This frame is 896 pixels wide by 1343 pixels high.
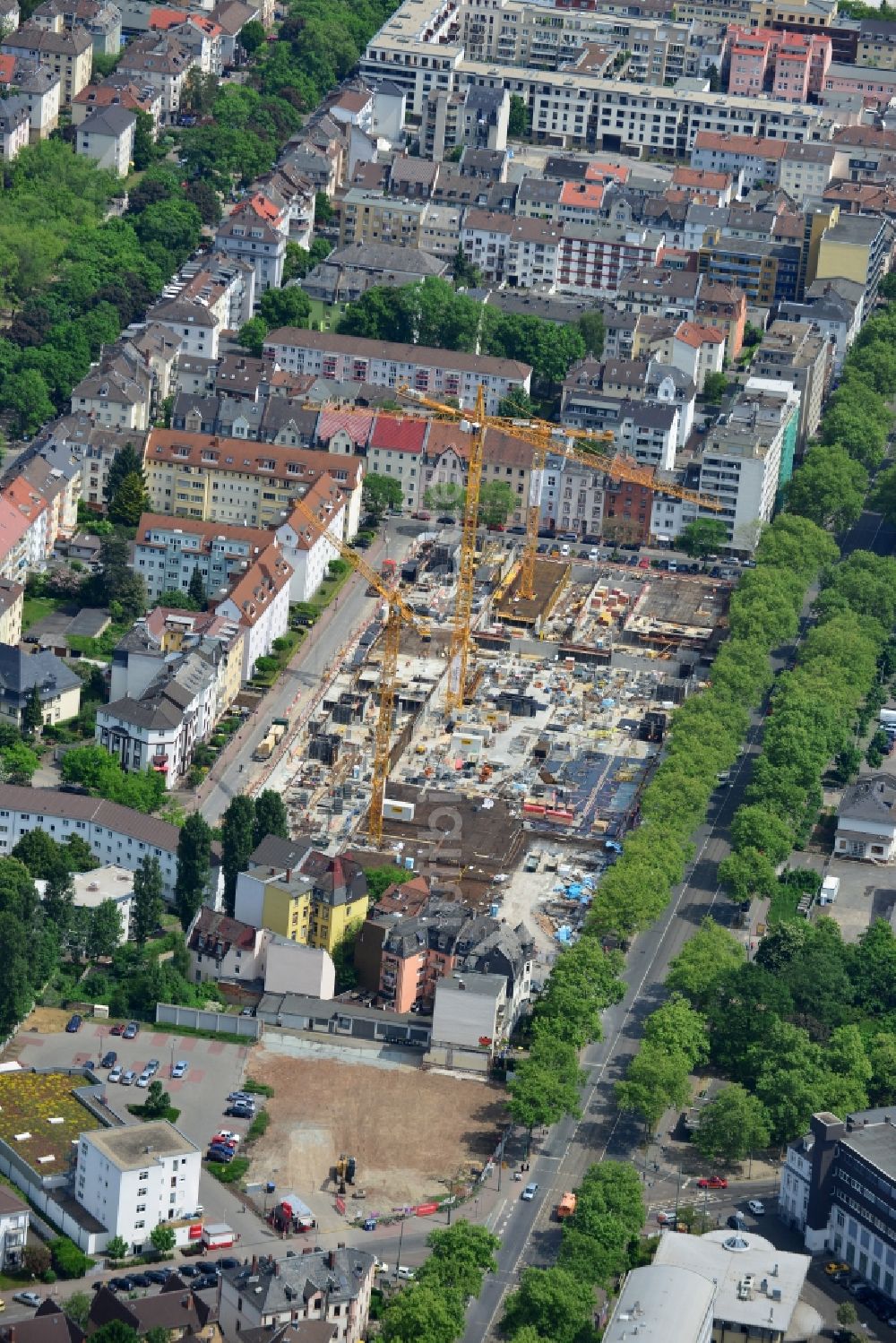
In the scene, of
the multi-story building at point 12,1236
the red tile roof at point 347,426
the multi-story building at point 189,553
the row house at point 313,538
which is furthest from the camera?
the red tile roof at point 347,426

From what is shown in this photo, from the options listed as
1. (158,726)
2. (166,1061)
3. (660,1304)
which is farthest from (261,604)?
(660,1304)

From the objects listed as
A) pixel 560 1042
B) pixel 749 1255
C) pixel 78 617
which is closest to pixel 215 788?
pixel 78 617

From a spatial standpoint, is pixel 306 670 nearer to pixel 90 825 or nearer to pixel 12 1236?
pixel 90 825

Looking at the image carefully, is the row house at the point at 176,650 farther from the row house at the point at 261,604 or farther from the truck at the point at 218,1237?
the truck at the point at 218,1237

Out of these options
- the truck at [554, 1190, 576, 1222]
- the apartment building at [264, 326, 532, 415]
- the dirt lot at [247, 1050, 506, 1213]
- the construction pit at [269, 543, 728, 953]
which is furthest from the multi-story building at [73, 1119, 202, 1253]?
the apartment building at [264, 326, 532, 415]

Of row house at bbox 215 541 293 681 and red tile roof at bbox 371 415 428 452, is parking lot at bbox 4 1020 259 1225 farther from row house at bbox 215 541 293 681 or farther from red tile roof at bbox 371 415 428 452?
red tile roof at bbox 371 415 428 452

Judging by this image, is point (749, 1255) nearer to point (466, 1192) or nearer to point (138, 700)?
point (466, 1192)

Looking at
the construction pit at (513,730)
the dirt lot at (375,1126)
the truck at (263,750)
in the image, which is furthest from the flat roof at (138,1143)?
the truck at (263,750)
